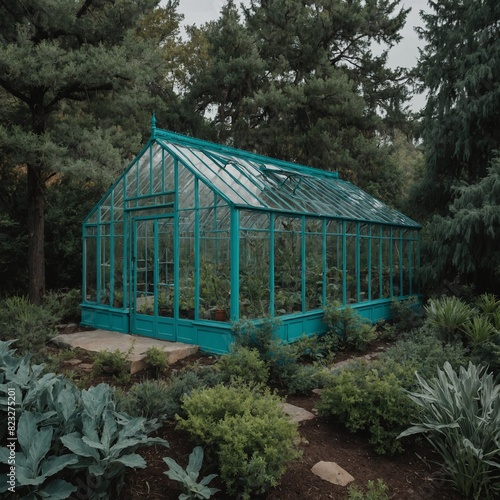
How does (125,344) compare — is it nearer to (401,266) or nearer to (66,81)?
(66,81)

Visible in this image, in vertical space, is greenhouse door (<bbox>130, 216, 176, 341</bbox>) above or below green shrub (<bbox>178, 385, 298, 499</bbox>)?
above

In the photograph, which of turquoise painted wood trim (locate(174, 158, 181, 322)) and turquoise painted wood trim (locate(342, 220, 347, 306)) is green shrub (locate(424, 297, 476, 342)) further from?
turquoise painted wood trim (locate(174, 158, 181, 322))

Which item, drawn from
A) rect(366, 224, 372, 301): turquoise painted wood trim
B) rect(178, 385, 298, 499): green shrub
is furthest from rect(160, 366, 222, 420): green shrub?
rect(366, 224, 372, 301): turquoise painted wood trim

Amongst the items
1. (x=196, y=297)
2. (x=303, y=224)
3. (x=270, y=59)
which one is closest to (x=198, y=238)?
(x=196, y=297)

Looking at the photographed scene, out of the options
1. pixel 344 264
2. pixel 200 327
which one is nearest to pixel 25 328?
pixel 200 327

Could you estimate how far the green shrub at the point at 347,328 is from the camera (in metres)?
7.98

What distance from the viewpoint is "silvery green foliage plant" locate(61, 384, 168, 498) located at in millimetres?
2984

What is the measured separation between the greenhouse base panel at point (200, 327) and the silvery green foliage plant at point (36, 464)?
360 cm

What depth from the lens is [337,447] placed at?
14.1ft

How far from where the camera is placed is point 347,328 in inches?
320

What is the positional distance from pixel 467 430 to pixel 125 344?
17.7 feet

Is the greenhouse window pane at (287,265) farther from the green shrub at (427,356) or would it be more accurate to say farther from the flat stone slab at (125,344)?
the green shrub at (427,356)

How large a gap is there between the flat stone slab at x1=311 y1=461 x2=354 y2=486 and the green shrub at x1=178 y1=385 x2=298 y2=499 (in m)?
0.30

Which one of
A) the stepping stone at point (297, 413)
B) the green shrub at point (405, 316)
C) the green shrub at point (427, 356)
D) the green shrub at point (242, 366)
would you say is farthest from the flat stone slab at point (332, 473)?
the green shrub at point (405, 316)
